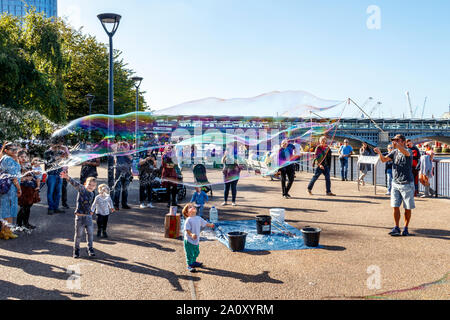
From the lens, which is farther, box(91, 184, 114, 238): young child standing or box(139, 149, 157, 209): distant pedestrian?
box(139, 149, 157, 209): distant pedestrian

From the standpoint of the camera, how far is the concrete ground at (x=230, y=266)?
5051 mm

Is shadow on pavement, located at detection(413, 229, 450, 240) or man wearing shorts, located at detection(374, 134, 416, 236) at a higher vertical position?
man wearing shorts, located at detection(374, 134, 416, 236)

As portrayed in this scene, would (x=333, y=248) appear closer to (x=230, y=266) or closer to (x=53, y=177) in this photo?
(x=230, y=266)

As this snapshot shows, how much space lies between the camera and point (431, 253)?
6824mm

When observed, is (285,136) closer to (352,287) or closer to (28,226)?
(352,287)

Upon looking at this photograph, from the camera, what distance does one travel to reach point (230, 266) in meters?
6.21

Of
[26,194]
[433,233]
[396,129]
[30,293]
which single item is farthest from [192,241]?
[396,129]

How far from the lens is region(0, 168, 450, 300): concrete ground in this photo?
5051mm

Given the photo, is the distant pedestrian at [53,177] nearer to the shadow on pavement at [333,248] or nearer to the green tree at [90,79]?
the shadow on pavement at [333,248]

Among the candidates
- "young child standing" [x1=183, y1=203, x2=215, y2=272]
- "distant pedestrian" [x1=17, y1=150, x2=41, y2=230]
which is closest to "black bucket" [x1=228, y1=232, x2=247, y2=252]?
"young child standing" [x1=183, y1=203, x2=215, y2=272]

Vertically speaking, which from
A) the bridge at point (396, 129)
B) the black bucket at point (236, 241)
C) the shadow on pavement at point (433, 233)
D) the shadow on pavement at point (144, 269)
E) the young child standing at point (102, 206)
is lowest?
the shadow on pavement at point (144, 269)

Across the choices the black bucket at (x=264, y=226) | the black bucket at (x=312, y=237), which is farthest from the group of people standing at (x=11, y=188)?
the black bucket at (x=312, y=237)

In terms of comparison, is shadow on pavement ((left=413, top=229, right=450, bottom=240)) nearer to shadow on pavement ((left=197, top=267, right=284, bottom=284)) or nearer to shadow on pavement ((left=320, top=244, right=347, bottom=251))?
shadow on pavement ((left=320, top=244, right=347, bottom=251))

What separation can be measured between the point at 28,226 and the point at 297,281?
631 cm
